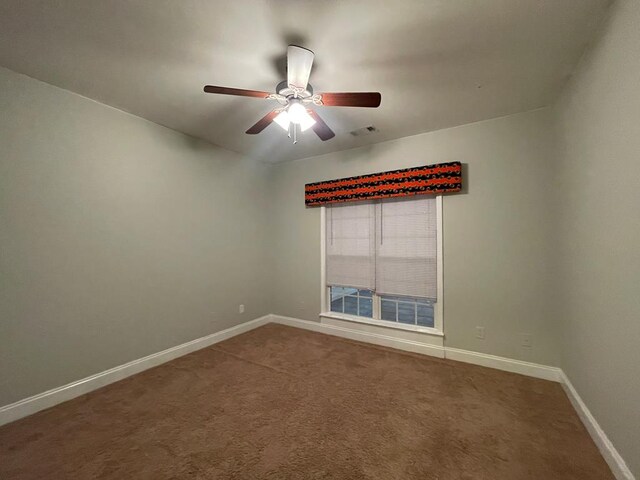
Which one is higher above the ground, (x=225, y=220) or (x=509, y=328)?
(x=225, y=220)

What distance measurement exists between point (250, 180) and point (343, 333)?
265 cm

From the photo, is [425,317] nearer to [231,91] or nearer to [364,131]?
[364,131]

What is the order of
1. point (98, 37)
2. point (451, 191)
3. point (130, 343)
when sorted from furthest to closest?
point (451, 191) → point (130, 343) → point (98, 37)

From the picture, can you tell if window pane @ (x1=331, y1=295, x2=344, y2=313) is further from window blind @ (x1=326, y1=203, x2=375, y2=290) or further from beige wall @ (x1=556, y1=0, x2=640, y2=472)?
beige wall @ (x1=556, y1=0, x2=640, y2=472)

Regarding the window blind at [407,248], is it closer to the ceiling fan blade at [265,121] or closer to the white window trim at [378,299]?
the white window trim at [378,299]

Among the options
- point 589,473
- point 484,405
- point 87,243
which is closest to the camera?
point 589,473

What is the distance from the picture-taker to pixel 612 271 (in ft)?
4.65

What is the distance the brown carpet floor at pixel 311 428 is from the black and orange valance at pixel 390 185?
76.9 inches

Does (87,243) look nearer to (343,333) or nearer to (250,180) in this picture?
(250,180)

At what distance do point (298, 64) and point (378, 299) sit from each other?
9.03ft

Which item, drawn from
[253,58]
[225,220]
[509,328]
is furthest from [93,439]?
[509,328]

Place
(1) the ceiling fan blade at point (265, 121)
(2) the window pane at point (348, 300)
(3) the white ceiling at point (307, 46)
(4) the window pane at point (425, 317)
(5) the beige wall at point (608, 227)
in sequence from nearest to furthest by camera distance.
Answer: (5) the beige wall at point (608, 227) → (3) the white ceiling at point (307, 46) → (1) the ceiling fan blade at point (265, 121) → (2) the window pane at point (348, 300) → (4) the window pane at point (425, 317)

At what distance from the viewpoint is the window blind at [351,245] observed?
3391mm

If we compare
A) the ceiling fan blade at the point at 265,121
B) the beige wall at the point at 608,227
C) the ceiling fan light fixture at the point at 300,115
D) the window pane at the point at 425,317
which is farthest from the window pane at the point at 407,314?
the ceiling fan blade at the point at 265,121
